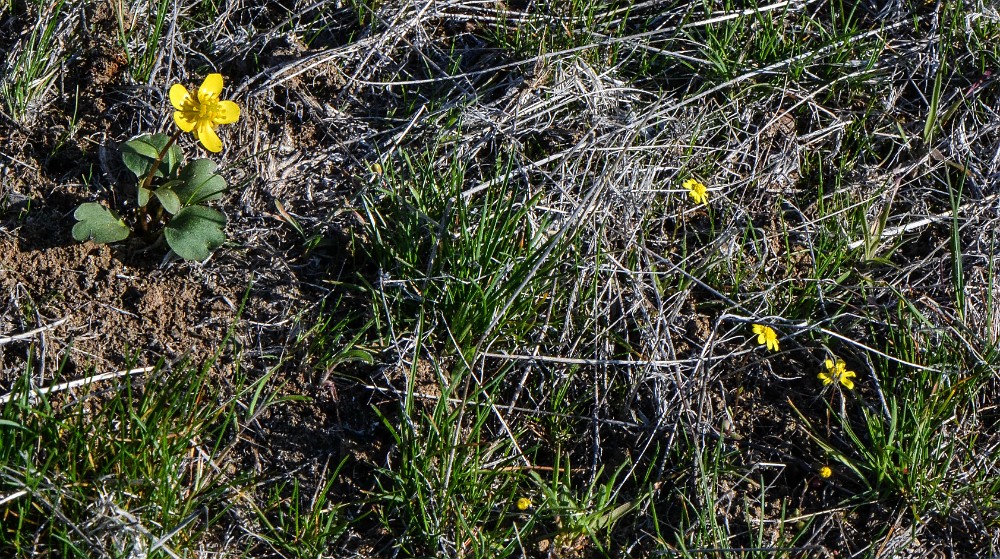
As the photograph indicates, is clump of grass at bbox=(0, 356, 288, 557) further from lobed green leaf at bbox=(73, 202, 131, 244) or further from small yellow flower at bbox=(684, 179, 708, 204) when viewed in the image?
small yellow flower at bbox=(684, 179, 708, 204)

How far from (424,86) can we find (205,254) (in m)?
0.97

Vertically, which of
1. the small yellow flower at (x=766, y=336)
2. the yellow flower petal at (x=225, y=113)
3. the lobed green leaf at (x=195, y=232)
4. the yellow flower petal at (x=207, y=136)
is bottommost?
the small yellow flower at (x=766, y=336)

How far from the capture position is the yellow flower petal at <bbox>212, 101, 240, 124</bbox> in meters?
2.28

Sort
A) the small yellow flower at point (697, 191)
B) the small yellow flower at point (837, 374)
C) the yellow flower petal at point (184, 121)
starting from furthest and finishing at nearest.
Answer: the small yellow flower at point (697, 191), the small yellow flower at point (837, 374), the yellow flower petal at point (184, 121)

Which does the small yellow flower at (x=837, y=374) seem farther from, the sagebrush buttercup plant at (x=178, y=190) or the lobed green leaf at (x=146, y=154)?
the lobed green leaf at (x=146, y=154)

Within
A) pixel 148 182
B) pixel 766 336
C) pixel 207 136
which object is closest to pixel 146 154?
pixel 148 182

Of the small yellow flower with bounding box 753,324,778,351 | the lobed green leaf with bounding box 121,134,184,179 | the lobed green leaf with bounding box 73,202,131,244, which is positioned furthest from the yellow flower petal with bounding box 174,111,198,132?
the small yellow flower with bounding box 753,324,778,351

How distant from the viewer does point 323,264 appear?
8.44 ft

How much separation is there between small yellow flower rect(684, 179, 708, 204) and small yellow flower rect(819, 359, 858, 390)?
0.62 metres

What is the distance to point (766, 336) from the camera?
8.21 ft

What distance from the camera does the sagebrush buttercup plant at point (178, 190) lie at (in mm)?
2275

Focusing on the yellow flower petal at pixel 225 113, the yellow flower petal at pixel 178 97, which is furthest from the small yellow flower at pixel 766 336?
the yellow flower petal at pixel 178 97

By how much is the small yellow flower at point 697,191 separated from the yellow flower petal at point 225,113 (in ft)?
4.55

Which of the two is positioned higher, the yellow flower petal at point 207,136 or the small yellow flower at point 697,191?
the yellow flower petal at point 207,136
